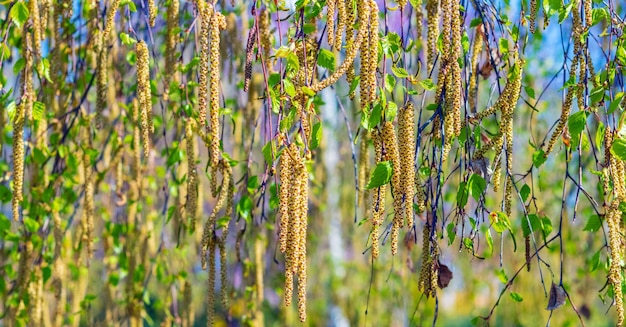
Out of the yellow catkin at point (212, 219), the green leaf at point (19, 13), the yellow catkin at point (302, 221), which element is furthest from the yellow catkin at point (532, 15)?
the green leaf at point (19, 13)

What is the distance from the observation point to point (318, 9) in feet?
6.41

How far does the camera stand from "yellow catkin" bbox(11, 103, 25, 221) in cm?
204

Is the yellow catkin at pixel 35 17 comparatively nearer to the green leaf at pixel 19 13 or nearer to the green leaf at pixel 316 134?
the green leaf at pixel 19 13

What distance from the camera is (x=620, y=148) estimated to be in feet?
5.93

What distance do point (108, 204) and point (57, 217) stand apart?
107 centimetres

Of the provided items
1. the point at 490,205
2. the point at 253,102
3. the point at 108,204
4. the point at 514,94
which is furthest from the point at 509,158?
the point at 490,205

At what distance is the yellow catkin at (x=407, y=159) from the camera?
166 centimetres

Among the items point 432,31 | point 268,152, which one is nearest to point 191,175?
point 268,152

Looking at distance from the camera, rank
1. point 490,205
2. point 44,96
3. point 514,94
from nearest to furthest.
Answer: point 514,94 < point 44,96 < point 490,205

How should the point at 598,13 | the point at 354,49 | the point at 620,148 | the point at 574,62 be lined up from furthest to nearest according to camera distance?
1. the point at 598,13
2. the point at 574,62
3. the point at 620,148
4. the point at 354,49

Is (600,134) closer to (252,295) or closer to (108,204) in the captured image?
(252,295)

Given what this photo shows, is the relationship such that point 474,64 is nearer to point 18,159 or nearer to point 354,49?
point 354,49

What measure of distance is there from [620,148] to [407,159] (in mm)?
535

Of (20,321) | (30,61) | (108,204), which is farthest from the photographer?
(108,204)
